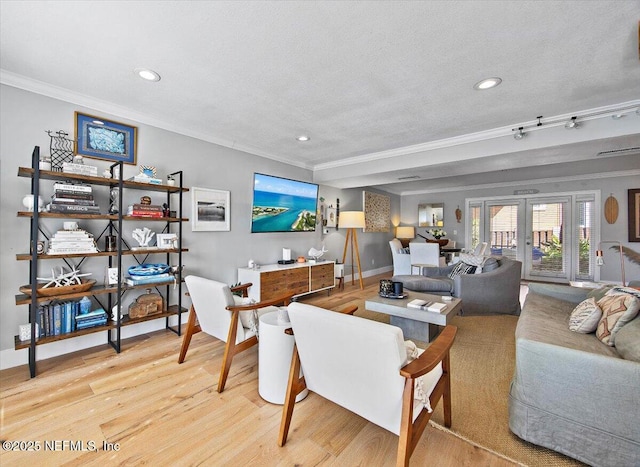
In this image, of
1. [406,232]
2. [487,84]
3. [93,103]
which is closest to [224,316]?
[93,103]

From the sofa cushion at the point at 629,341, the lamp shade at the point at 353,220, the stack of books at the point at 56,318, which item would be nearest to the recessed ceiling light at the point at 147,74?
the stack of books at the point at 56,318

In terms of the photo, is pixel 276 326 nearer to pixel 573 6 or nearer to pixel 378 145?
pixel 573 6

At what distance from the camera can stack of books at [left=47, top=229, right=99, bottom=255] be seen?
92.7 inches

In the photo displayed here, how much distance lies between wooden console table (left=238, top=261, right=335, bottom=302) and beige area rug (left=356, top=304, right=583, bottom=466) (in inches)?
80.6

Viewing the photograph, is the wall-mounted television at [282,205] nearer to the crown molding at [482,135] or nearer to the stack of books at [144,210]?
the crown molding at [482,135]

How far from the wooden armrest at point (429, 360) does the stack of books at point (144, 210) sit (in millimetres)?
2889

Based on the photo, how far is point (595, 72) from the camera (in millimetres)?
2178

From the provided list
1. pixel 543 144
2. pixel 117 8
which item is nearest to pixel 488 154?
pixel 543 144

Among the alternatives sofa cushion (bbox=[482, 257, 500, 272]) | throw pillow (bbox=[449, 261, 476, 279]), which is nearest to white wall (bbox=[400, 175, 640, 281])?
throw pillow (bbox=[449, 261, 476, 279])

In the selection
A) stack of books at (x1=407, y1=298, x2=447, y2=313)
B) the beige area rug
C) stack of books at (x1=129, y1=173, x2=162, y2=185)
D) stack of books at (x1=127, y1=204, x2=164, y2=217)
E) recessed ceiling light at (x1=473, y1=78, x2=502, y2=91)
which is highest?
recessed ceiling light at (x1=473, y1=78, x2=502, y2=91)

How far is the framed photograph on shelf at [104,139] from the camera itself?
8.96ft

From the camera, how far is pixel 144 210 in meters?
2.90

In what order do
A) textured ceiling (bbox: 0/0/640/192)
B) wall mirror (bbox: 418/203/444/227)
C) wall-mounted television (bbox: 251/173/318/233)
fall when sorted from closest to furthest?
textured ceiling (bbox: 0/0/640/192) → wall-mounted television (bbox: 251/173/318/233) → wall mirror (bbox: 418/203/444/227)

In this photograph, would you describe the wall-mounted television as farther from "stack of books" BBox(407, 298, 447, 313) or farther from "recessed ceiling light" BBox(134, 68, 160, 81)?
"stack of books" BBox(407, 298, 447, 313)
